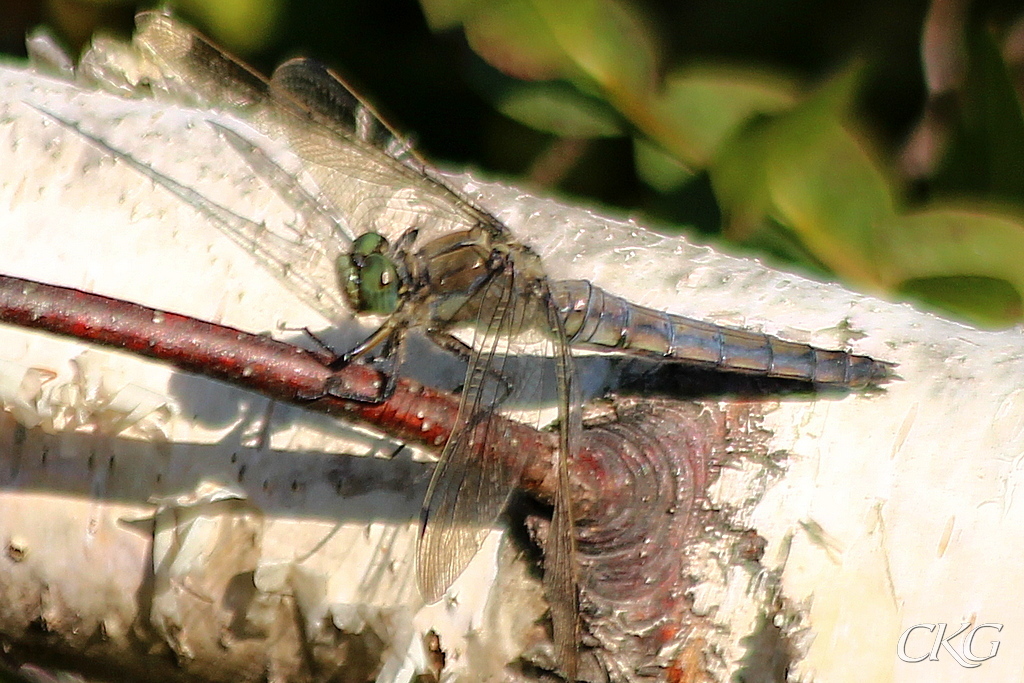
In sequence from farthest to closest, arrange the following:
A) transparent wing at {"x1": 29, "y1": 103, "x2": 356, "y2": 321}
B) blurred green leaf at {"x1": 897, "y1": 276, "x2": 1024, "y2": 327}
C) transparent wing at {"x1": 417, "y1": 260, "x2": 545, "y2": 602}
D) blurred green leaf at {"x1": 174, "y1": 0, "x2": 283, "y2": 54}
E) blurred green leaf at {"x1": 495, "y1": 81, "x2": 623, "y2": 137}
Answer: blurred green leaf at {"x1": 174, "y1": 0, "x2": 283, "y2": 54}
blurred green leaf at {"x1": 495, "y1": 81, "x2": 623, "y2": 137}
blurred green leaf at {"x1": 897, "y1": 276, "x2": 1024, "y2": 327}
transparent wing at {"x1": 29, "y1": 103, "x2": 356, "y2": 321}
transparent wing at {"x1": 417, "y1": 260, "x2": 545, "y2": 602}

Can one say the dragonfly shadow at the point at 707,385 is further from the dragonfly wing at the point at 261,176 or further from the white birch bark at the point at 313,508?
the dragonfly wing at the point at 261,176

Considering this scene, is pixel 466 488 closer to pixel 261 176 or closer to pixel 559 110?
pixel 261 176

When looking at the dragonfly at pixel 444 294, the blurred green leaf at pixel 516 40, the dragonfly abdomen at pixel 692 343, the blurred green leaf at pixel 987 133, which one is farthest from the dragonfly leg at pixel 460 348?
the blurred green leaf at pixel 987 133

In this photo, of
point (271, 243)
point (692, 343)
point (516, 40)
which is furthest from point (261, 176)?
point (516, 40)

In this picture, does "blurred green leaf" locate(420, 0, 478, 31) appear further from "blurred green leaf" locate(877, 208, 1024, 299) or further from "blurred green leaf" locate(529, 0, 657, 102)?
"blurred green leaf" locate(877, 208, 1024, 299)

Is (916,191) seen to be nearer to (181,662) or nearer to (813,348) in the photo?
(813,348)

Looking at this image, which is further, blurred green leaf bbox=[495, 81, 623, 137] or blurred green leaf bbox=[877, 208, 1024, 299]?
blurred green leaf bbox=[495, 81, 623, 137]

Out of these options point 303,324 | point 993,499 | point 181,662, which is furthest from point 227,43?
point 993,499

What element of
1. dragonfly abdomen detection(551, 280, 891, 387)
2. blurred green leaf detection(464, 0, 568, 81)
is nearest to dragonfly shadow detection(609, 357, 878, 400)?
dragonfly abdomen detection(551, 280, 891, 387)
